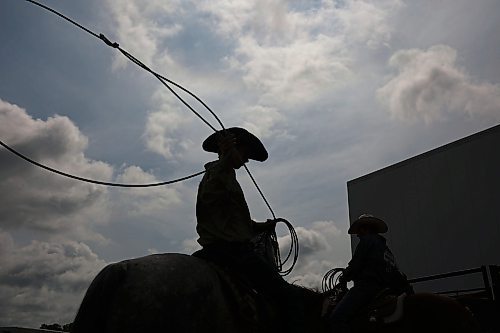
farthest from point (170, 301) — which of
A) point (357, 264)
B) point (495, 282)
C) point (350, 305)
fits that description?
point (495, 282)

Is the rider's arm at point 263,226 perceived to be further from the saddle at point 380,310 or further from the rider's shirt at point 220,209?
the saddle at point 380,310

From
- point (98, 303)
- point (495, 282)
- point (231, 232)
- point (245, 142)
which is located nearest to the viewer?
point (98, 303)

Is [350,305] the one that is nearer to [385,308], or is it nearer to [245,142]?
[385,308]

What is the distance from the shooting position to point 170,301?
169 inches

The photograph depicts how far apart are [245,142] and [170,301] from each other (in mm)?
2047

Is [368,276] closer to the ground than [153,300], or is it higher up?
higher up

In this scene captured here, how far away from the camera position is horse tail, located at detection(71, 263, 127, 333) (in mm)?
4172

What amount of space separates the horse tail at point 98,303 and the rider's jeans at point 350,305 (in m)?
2.52

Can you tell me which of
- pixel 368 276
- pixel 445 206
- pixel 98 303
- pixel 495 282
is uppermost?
pixel 445 206

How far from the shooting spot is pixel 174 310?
4.29 m

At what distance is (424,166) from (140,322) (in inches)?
847

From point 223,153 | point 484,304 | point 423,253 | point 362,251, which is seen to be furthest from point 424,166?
point 223,153

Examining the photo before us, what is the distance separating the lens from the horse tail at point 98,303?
4.17 m

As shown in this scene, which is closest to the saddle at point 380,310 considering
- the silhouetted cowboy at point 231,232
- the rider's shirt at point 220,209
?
the silhouetted cowboy at point 231,232
